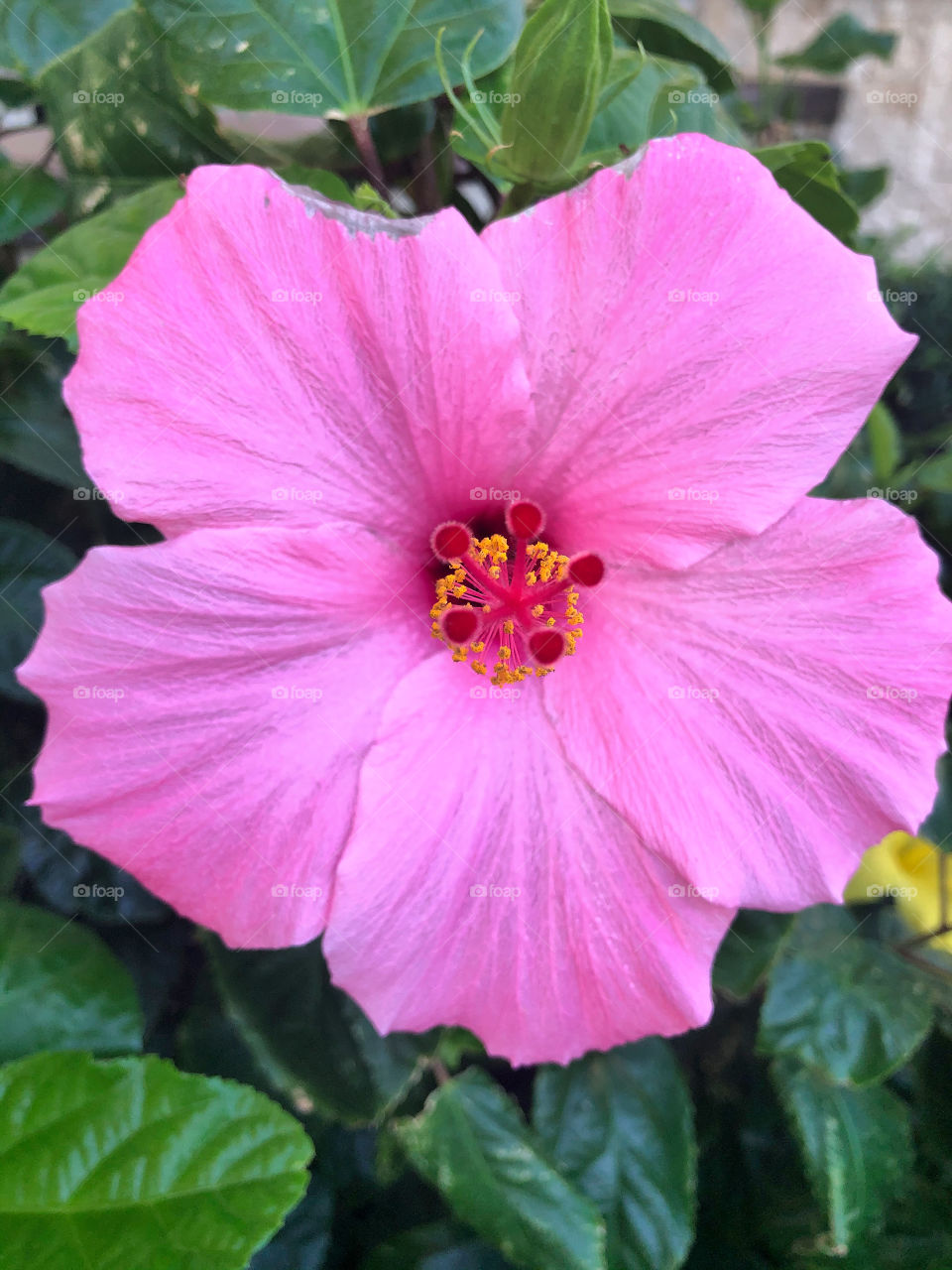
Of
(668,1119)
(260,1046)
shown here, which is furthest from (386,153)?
(668,1119)

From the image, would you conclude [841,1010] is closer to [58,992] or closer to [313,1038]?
[313,1038]

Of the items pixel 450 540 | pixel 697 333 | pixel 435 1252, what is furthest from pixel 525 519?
pixel 435 1252

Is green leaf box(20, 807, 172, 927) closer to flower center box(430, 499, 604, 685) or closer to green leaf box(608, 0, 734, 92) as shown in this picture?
flower center box(430, 499, 604, 685)

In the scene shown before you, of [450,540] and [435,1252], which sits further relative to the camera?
[435,1252]

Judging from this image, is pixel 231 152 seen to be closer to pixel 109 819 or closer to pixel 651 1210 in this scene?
pixel 109 819

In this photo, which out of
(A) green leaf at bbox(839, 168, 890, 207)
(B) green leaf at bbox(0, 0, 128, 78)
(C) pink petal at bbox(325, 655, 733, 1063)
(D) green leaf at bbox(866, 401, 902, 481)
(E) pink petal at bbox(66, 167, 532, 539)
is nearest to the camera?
(E) pink petal at bbox(66, 167, 532, 539)

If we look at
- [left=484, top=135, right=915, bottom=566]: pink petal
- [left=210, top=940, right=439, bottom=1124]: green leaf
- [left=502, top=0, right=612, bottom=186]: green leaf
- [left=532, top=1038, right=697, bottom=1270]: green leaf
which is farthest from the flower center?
[left=532, top=1038, right=697, bottom=1270]: green leaf

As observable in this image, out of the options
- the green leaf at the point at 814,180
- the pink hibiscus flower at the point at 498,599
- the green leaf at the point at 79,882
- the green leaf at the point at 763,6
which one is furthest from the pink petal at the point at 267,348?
the green leaf at the point at 763,6
